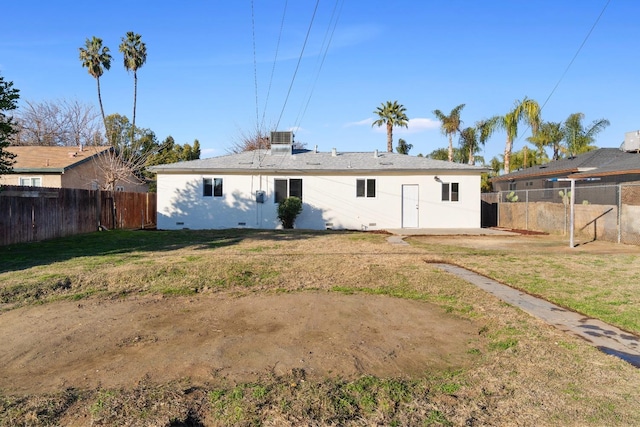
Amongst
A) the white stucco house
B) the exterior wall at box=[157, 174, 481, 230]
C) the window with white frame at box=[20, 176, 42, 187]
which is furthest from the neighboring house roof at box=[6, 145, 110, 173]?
the exterior wall at box=[157, 174, 481, 230]

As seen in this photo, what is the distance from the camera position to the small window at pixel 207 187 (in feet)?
74.2

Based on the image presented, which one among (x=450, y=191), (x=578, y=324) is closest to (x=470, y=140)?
(x=450, y=191)

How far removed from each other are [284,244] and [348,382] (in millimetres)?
10800

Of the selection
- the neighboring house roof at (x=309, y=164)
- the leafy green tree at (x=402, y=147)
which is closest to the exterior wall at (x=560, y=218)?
the neighboring house roof at (x=309, y=164)

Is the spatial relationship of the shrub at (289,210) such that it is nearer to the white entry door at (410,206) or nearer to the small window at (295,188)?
the small window at (295,188)

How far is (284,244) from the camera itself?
47.7ft

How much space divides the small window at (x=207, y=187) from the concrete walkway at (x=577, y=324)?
16802 mm

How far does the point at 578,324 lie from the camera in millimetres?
5691

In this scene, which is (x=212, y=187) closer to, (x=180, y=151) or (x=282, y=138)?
(x=282, y=138)

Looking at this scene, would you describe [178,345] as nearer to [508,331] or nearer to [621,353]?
[508,331]

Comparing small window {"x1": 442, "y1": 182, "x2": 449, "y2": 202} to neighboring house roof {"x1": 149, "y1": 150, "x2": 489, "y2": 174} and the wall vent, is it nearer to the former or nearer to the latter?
neighboring house roof {"x1": 149, "y1": 150, "x2": 489, "y2": 174}

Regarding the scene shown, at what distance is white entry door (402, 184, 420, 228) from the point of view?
22828mm

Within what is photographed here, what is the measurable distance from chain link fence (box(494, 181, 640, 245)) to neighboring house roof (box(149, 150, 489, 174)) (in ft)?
10.2

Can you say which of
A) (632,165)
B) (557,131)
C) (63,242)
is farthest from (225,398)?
(557,131)
